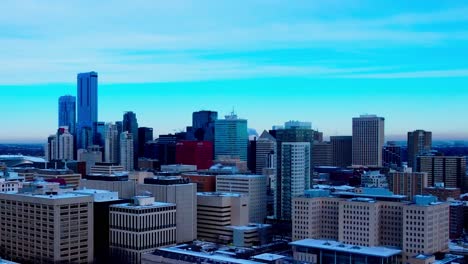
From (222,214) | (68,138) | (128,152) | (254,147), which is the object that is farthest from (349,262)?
(68,138)

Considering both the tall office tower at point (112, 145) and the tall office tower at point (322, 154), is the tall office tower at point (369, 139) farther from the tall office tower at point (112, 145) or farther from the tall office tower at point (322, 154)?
the tall office tower at point (112, 145)

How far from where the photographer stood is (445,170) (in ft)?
429

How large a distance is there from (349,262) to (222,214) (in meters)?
21.6

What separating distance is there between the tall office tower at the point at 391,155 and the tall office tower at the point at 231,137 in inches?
1569

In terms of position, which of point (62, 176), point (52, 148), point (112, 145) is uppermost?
point (112, 145)

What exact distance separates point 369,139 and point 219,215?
10205 cm

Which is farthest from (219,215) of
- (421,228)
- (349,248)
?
(421,228)

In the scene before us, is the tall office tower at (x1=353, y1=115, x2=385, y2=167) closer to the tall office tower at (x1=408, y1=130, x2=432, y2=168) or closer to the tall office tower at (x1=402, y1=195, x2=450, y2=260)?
the tall office tower at (x1=408, y1=130, x2=432, y2=168)

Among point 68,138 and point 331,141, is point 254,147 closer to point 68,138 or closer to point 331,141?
point 331,141

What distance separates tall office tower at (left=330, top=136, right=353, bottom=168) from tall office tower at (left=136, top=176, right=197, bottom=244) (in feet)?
359

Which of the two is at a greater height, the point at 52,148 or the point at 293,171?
the point at 52,148

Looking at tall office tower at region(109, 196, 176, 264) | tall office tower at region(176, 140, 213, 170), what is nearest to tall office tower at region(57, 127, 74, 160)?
tall office tower at region(176, 140, 213, 170)

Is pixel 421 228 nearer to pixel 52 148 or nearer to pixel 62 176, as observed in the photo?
pixel 62 176

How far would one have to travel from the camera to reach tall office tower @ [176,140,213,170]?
153125mm
